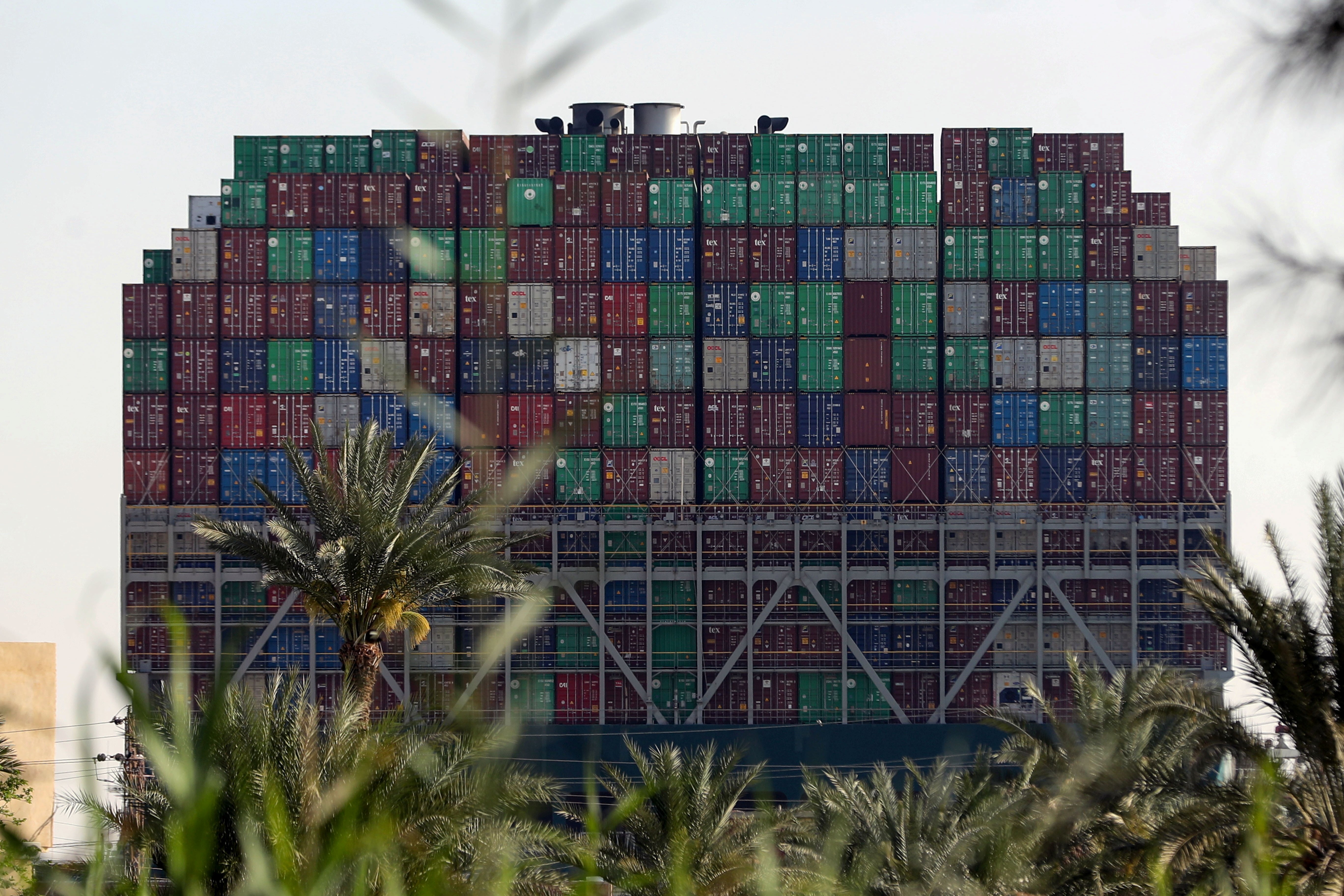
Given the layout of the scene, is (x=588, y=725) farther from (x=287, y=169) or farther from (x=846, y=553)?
(x=287, y=169)

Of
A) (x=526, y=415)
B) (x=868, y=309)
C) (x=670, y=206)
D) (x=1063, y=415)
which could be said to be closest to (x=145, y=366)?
(x=526, y=415)

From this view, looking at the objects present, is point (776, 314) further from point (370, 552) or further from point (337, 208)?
point (370, 552)

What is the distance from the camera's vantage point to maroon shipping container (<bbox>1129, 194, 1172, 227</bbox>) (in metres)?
65.4

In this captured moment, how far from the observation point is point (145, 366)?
65.8 m

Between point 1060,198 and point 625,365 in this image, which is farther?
point 1060,198

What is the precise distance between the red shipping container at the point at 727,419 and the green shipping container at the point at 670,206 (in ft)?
21.5

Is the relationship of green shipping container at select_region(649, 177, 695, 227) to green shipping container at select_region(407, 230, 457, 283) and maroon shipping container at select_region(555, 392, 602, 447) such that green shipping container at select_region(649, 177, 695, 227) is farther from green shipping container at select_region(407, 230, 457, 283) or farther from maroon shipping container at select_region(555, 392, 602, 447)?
green shipping container at select_region(407, 230, 457, 283)

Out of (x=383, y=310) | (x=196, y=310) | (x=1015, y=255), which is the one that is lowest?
(x=383, y=310)

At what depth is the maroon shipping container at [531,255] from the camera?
64.7 meters

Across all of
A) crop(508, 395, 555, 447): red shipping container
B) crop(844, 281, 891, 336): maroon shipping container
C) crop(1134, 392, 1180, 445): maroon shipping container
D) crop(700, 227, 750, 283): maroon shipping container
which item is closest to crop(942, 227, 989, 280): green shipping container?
crop(844, 281, 891, 336): maroon shipping container

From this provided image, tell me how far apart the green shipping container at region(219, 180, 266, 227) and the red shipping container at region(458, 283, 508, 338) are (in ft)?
26.9

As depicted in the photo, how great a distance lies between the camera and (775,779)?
202 ft

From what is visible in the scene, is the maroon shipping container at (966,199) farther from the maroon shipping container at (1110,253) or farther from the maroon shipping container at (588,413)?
the maroon shipping container at (588,413)

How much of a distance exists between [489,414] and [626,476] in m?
5.56
